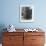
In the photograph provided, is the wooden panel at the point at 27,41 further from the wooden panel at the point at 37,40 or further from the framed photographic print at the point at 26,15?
the framed photographic print at the point at 26,15

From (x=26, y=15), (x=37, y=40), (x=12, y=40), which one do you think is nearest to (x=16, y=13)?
(x=26, y=15)

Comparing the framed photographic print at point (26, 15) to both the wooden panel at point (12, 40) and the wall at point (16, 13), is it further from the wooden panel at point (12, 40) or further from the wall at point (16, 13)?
the wooden panel at point (12, 40)

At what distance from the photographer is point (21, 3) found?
404 cm

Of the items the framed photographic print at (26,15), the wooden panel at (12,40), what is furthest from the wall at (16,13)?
the wooden panel at (12,40)

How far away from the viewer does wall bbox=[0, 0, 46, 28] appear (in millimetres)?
4055

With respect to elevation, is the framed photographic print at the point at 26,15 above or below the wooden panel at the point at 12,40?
above

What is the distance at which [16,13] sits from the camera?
4086 millimetres

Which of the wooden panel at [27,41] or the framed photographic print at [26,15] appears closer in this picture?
the wooden panel at [27,41]

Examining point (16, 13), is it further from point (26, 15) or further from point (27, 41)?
point (27, 41)

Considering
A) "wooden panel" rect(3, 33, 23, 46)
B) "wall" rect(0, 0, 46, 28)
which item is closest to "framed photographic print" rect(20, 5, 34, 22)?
"wall" rect(0, 0, 46, 28)

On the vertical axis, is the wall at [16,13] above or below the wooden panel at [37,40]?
above

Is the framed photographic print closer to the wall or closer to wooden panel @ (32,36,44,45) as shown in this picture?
the wall

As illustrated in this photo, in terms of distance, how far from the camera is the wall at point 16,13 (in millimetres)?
4055

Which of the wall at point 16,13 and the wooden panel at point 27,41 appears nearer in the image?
the wooden panel at point 27,41
